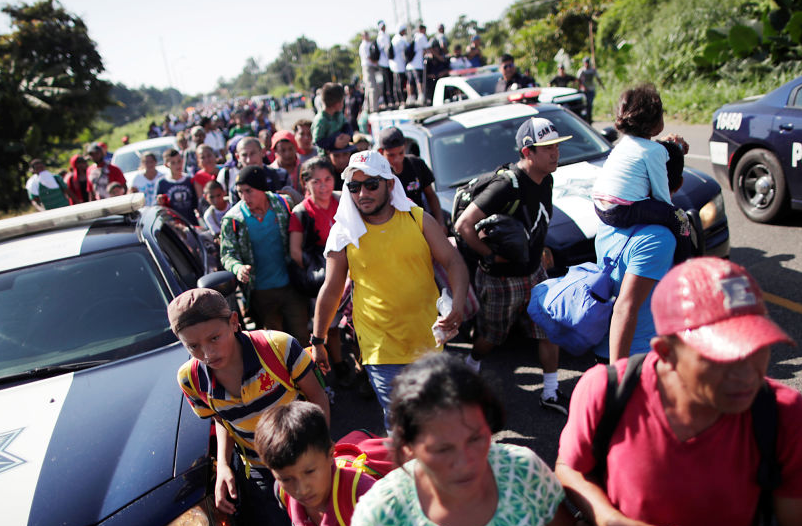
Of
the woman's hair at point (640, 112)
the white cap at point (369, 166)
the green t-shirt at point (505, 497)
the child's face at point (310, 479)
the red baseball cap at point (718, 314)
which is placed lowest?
the child's face at point (310, 479)

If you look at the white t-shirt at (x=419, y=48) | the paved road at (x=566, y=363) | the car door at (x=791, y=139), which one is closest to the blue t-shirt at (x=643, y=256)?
the paved road at (x=566, y=363)

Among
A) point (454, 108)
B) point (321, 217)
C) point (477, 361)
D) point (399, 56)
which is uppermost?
point (399, 56)

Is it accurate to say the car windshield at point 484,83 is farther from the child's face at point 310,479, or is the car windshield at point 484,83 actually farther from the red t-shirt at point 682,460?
the red t-shirt at point 682,460

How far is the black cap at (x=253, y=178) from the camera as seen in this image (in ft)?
13.7

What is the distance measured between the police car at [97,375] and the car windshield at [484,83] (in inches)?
Result: 314

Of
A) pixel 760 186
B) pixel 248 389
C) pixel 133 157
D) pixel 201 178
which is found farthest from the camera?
pixel 133 157

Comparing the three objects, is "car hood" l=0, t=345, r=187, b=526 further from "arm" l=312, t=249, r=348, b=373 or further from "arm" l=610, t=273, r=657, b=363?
"arm" l=610, t=273, r=657, b=363

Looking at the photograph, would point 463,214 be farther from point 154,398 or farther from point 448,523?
point 448,523

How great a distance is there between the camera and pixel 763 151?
618 cm

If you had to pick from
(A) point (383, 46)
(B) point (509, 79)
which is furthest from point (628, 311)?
(A) point (383, 46)

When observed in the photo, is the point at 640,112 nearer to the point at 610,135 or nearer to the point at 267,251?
the point at 267,251

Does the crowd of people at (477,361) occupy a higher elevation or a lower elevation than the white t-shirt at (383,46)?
lower

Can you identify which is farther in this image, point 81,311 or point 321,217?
point 321,217

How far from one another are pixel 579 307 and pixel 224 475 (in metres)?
1.85
